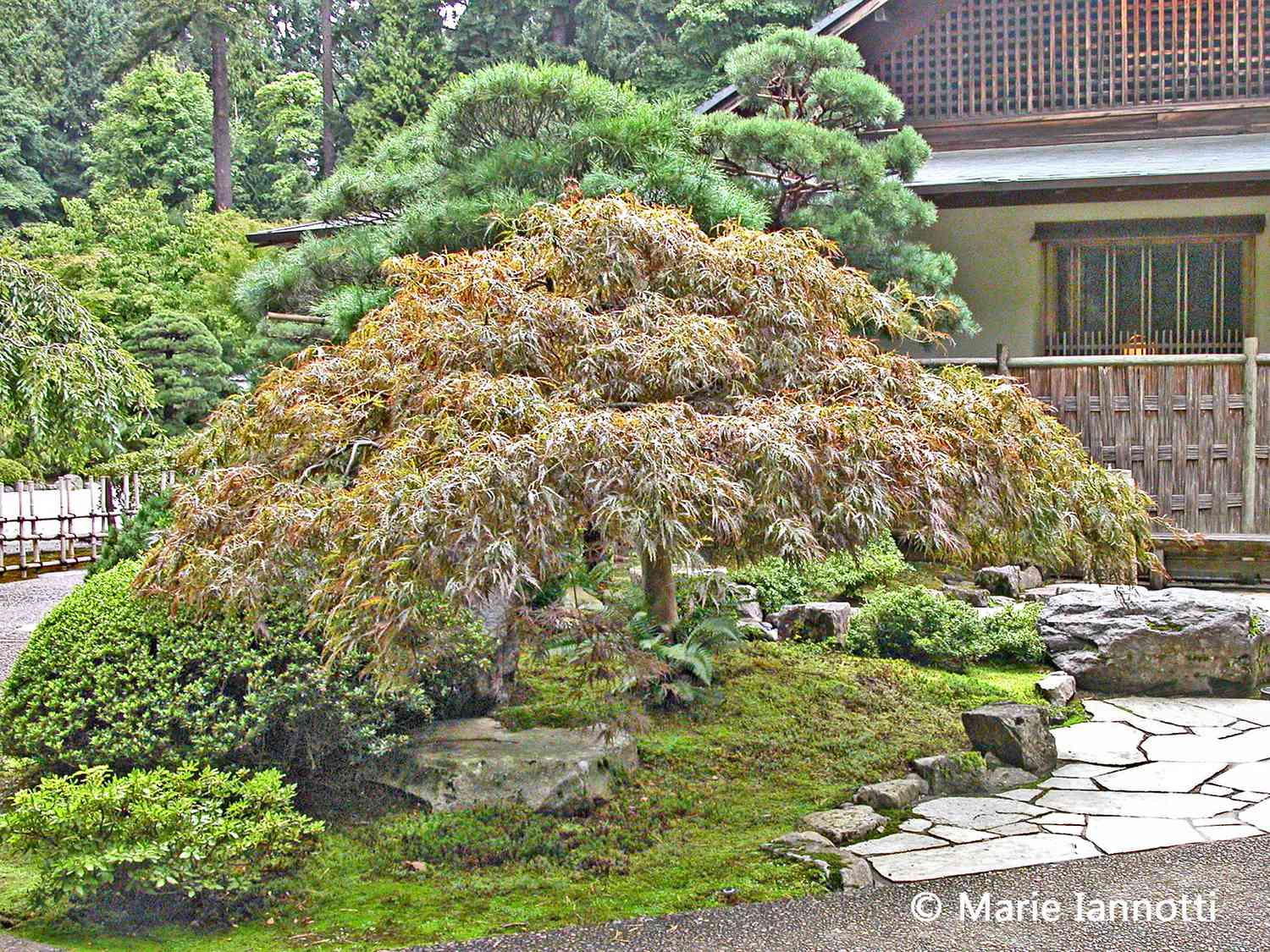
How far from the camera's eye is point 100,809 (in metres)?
4.51

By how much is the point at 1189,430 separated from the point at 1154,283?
273 centimetres

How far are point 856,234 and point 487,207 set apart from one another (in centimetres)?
384

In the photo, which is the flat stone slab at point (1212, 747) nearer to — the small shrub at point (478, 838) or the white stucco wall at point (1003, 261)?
the small shrub at point (478, 838)

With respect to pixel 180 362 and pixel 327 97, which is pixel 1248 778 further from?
pixel 327 97

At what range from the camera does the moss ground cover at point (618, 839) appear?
14.8ft

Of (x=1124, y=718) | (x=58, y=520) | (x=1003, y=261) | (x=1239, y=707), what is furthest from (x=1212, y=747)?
(x=58, y=520)

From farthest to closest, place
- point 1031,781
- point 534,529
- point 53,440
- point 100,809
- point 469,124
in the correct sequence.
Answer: point 469,124, point 53,440, point 1031,781, point 100,809, point 534,529

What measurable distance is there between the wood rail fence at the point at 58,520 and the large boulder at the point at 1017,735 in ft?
37.3

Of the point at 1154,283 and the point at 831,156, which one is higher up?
the point at 831,156

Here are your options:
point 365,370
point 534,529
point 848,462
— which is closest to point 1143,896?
point 848,462

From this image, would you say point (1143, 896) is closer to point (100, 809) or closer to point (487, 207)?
point (100, 809)

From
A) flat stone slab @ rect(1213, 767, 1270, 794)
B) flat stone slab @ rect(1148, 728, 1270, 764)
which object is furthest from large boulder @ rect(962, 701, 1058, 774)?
flat stone slab @ rect(1213, 767, 1270, 794)

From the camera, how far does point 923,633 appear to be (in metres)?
8.20

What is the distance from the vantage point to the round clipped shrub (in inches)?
210
